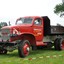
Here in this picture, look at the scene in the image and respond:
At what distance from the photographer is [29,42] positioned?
54.0 ft

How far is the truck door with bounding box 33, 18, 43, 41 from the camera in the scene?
17.1 m

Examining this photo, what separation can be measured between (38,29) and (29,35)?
3.08 ft

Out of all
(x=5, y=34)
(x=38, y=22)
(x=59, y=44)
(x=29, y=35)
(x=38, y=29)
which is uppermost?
(x=38, y=22)

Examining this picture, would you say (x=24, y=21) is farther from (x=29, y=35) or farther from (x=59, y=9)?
(x=59, y=9)

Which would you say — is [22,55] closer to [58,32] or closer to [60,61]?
[60,61]

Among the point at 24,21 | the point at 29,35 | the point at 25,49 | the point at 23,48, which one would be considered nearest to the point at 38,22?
the point at 24,21

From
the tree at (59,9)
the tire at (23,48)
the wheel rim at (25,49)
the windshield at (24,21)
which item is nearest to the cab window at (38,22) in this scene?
the windshield at (24,21)

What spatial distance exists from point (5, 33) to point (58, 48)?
4.23 meters

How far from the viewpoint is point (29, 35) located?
16609 mm

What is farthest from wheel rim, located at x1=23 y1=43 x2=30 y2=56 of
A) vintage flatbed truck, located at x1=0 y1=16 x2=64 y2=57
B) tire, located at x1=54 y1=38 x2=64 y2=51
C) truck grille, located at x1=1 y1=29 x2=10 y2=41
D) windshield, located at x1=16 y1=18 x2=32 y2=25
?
tire, located at x1=54 y1=38 x2=64 y2=51

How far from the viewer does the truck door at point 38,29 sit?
56.0 feet

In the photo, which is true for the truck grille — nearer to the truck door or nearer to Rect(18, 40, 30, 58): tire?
Rect(18, 40, 30, 58): tire

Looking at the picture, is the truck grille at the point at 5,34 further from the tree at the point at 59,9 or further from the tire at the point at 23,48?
the tree at the point at 59,9

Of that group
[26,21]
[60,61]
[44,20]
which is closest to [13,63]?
[60,61]
